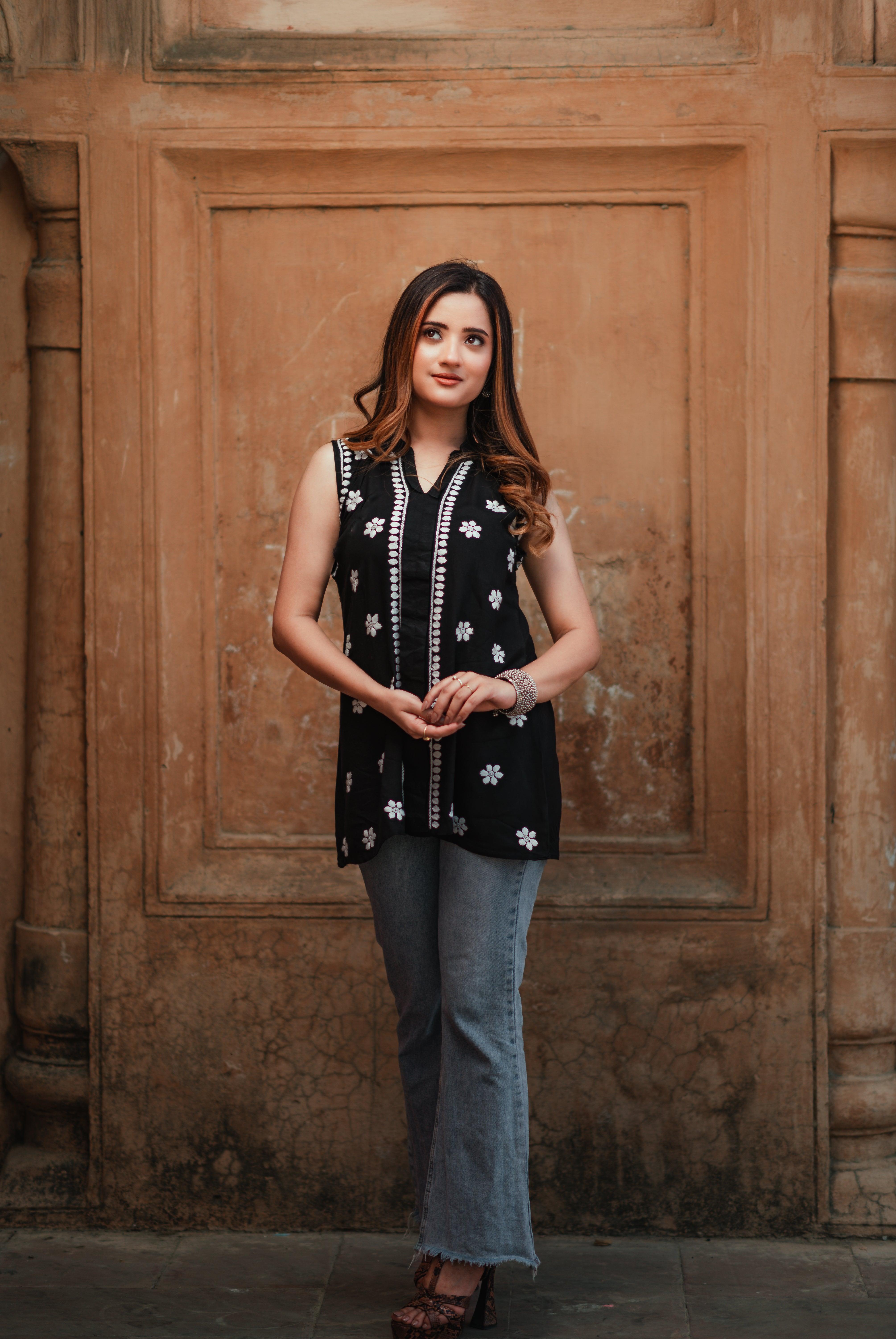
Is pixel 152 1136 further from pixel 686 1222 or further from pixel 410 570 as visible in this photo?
pixel 410 570

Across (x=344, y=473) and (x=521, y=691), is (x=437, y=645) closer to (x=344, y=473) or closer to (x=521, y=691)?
(x=521, y=691)

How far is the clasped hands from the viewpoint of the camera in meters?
2.17

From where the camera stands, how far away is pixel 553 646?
7.87ft

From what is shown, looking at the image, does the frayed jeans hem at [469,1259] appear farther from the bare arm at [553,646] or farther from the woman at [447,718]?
the bare arm at [553,646]

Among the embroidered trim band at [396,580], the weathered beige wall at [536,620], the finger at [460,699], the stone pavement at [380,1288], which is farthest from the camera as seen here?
the weathered beige wall at [536,620]

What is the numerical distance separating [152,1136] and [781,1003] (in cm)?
150

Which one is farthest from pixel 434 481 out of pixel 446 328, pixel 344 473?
pixel 446 328

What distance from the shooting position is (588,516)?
2.99m

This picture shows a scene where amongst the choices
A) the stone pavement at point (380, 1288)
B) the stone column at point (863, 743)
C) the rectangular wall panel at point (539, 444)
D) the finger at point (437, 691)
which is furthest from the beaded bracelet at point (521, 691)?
the stone pavement at point (380, 1288)

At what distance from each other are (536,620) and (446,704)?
91 centimetres

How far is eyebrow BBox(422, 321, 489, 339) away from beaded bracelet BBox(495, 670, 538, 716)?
63 centimetres

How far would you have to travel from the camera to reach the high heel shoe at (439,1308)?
2.29 metres

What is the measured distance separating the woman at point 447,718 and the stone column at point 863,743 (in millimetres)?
850

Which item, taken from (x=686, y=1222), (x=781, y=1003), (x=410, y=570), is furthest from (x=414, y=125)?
(x=686, y=1222)
